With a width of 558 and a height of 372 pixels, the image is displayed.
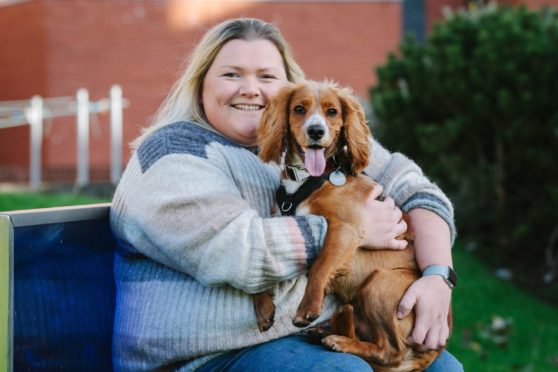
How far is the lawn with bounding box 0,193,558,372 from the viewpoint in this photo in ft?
18.1

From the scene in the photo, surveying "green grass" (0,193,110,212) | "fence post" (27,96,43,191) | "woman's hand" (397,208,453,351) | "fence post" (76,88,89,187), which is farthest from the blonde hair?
"fence post" (27,96,43,191)

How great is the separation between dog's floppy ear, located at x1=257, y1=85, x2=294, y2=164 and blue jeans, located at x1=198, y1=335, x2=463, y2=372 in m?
0.68

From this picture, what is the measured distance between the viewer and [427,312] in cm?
276

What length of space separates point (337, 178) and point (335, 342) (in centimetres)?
61

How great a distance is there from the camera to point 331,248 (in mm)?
2672

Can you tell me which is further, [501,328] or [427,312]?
[501,328]

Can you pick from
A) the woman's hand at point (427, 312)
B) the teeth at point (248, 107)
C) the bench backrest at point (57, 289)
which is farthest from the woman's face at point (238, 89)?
the woman's hand at point (427, 312)

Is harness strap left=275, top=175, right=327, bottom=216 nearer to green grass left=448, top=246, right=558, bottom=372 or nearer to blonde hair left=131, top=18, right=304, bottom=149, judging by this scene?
blonde hair left=131, top=18, right=304, bottom=149

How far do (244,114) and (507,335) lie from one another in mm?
3618

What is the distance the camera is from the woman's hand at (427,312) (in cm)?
274

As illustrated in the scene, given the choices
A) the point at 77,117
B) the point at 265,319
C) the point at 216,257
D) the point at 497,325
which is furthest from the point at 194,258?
the point at 77,117

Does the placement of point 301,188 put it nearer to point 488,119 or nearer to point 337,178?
point 337,178

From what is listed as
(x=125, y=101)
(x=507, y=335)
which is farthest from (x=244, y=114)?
(x=125, y=101)

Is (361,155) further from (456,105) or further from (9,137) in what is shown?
(9,137)
